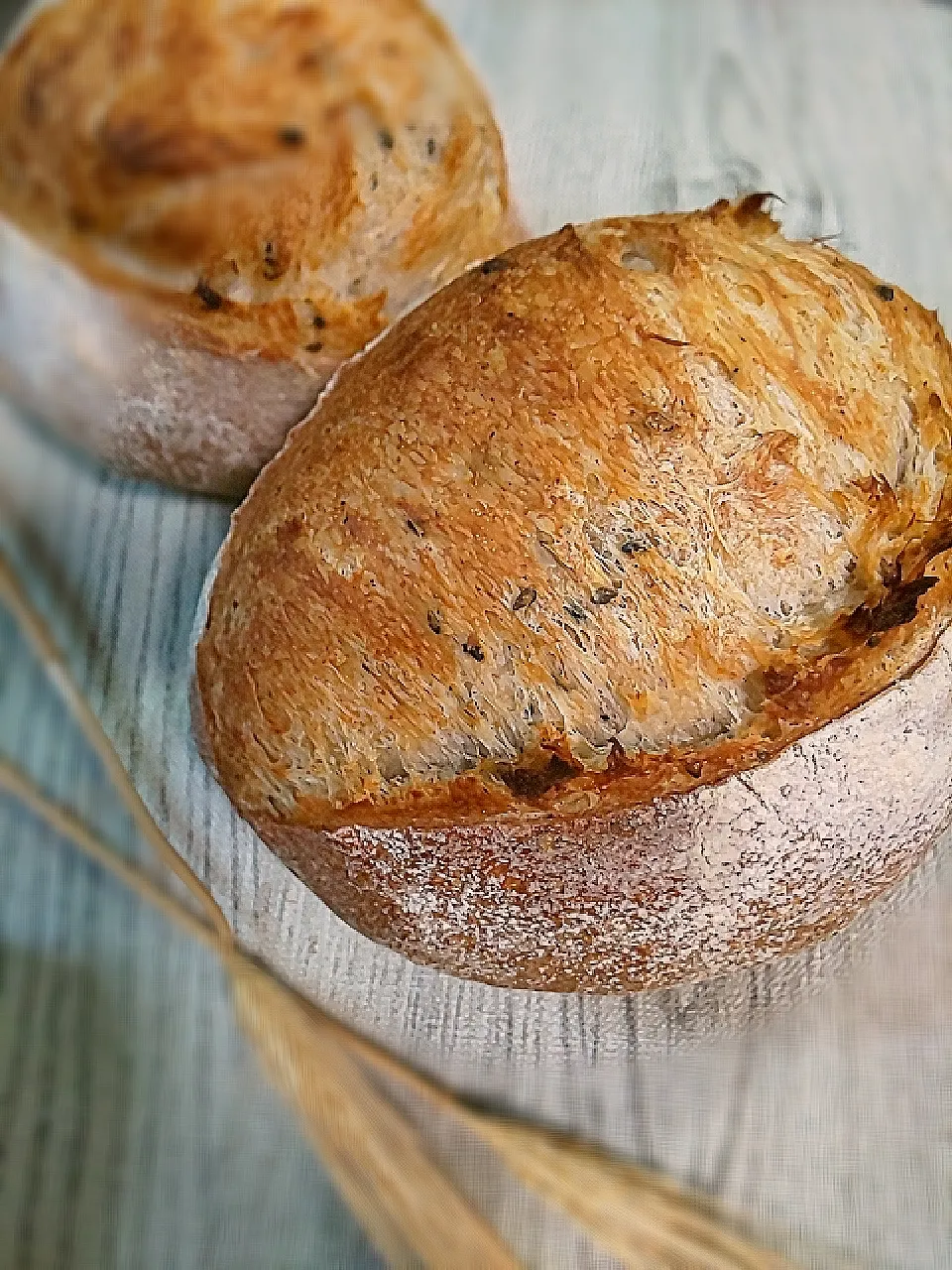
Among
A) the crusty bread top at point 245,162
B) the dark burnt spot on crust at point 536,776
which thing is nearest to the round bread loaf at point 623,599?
the dark burnt spot on crust at point 536,776

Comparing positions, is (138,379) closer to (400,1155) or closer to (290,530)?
(290,530)

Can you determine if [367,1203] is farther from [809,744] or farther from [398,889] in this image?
[809,744]

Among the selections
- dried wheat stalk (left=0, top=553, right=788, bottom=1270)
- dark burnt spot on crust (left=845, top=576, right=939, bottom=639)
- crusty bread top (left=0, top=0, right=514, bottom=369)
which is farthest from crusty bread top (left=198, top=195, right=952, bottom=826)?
dried wheat stalk (left=0, top=553, right=788, bottom=1270)

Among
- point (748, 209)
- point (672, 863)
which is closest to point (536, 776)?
point (672, 863)

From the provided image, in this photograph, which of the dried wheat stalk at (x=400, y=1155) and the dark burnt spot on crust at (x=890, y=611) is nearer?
the dark burnt spot on crust at (x=890, y=611)

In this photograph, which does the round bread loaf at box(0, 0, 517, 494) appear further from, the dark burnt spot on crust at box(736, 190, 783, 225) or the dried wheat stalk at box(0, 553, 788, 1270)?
the dried wheat stalk at box(0, 553, 788, 1270)

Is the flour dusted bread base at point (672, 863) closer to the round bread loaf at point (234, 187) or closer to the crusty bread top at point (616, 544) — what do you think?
the crusty bread top at point (616, 544)

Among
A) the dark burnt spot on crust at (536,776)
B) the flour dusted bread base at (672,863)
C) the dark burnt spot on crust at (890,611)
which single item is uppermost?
the dark burnt spot on crust at (890,611)

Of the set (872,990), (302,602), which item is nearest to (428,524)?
(302,602)
